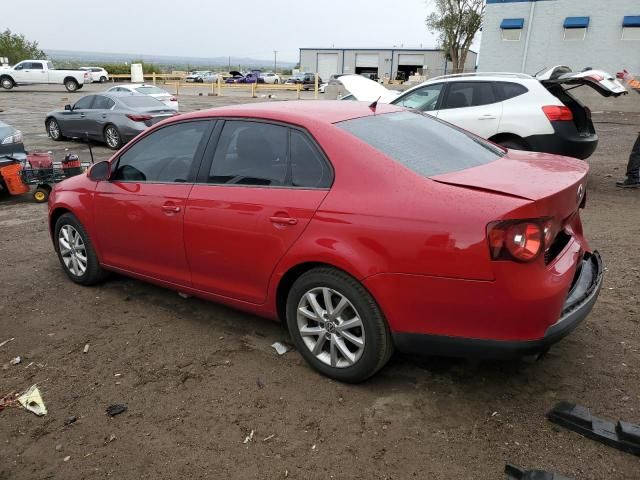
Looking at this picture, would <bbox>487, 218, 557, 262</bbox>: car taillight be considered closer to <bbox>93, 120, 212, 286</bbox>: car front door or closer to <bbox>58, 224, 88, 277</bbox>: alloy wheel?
<bbox>93, 120, 212, 286</bbox>: car front door

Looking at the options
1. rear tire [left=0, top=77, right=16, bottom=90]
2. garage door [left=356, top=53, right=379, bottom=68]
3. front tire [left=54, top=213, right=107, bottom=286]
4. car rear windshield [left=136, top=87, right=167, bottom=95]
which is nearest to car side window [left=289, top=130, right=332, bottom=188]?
front tire [left=54, top=213, right=107, bottom=286]

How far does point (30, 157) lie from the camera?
26.1ft

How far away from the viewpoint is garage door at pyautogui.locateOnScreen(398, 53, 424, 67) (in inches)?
2992

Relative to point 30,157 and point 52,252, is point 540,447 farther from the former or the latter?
point 30,157

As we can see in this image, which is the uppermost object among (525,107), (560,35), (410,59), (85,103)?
(560,35)

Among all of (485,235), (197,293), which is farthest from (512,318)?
(197,293)

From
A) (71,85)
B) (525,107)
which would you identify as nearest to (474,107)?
(525,107)

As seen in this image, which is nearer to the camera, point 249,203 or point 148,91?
point 249,203

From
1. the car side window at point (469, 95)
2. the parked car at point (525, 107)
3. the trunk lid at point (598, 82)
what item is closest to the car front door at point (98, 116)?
the parked car at point (525, 107)

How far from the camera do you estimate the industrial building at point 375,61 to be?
75.4 meters

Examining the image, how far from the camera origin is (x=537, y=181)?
2.90 m

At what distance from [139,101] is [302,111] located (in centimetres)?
1168

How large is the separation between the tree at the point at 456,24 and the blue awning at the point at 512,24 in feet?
65.7

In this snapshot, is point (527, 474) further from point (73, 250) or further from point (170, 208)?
point (73, 250)
